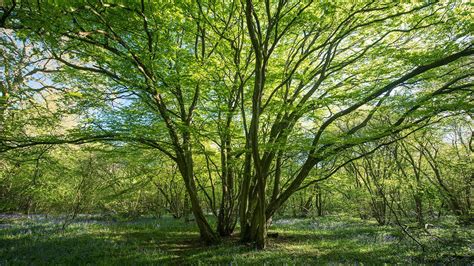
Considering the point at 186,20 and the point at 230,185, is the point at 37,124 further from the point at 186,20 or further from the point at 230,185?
the point at 230,185

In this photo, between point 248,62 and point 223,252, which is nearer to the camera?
point 223,252

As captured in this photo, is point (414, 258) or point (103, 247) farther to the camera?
point (103, 247)

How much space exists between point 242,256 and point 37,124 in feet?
27.2

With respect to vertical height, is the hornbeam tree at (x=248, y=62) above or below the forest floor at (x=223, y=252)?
above

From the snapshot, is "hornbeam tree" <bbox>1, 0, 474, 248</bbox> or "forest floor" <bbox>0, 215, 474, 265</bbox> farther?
"forest floor" <bbox>0, 215, 474, 265</bbox>

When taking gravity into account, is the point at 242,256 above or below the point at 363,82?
below

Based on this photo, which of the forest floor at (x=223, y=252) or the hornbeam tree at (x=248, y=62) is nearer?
the hornbeam tree at (x=248, y=62)

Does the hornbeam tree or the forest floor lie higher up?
the hornbeam tree

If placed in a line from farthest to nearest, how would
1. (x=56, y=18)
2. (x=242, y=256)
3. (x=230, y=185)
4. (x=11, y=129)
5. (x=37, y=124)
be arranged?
(x=230, y=185) → (x=37, y=124) → (x=11, y=129) → (x=242, y=256) → (x=56, y=18)

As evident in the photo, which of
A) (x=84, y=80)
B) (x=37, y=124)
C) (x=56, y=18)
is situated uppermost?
(x=84, y=80)

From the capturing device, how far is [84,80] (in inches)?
413

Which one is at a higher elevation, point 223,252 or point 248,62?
point 248,62

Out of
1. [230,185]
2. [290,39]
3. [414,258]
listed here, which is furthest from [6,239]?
[414,258]

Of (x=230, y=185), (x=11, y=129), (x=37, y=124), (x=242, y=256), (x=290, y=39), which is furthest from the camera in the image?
(x=230, y=185)
